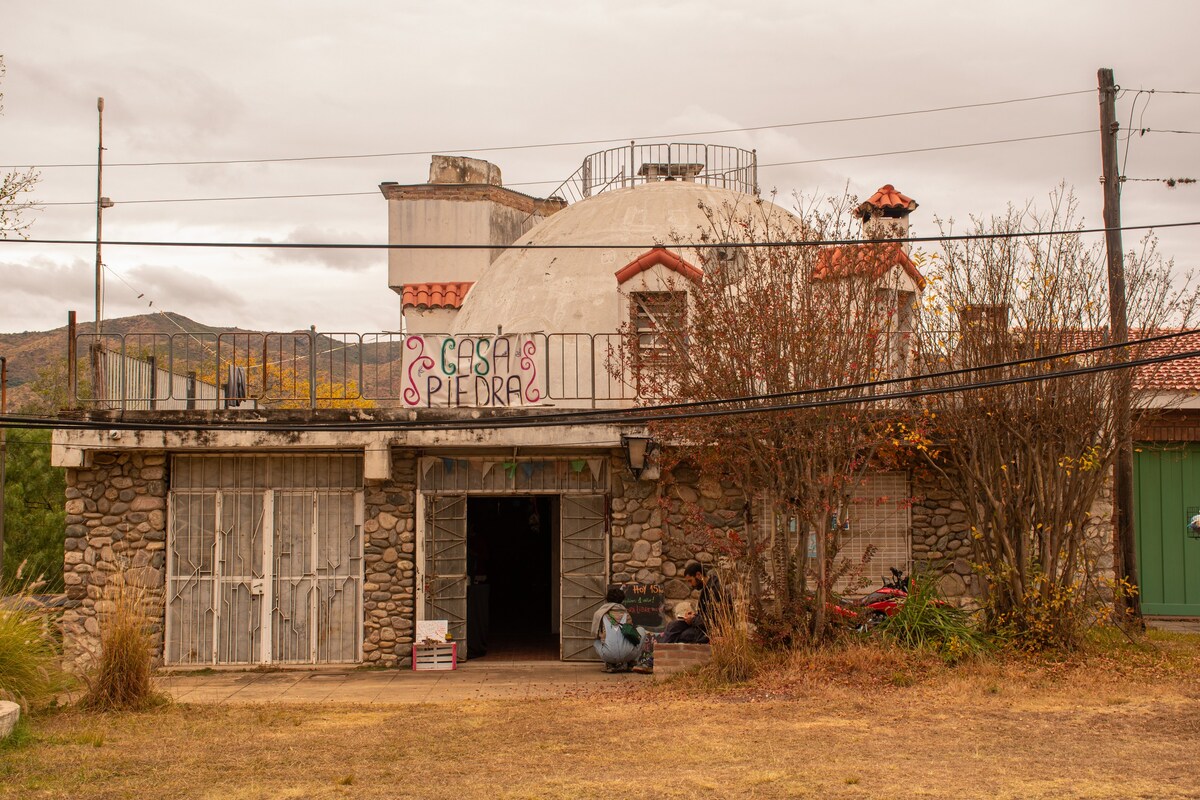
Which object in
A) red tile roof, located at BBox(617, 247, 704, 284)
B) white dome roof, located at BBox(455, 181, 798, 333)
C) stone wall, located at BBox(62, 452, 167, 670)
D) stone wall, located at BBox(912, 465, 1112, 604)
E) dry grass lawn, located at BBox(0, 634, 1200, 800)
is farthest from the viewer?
white dome roof, located at BBox(455, 181, 798, 333)

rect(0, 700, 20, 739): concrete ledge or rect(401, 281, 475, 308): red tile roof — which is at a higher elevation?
rect(401, 281, 475, 308): red tile roof

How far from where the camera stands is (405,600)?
49.0ft

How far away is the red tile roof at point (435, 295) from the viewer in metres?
20.5

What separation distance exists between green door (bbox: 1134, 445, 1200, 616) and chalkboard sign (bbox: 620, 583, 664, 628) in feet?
28.6

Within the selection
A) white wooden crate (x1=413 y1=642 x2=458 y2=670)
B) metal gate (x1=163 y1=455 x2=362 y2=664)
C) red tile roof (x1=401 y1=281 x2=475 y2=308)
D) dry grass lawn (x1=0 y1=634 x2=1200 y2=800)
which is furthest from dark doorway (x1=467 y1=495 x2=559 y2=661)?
dry grass lawn (x1=0 y1=634 x2=1200 y2=800)

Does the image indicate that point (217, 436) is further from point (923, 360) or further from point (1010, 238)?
point (1010, 238)

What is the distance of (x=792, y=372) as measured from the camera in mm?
12492

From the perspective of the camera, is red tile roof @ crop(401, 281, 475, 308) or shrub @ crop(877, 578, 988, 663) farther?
red tile roof @ crop(401, 281, 475, 308)

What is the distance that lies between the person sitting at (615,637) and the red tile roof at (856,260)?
4.66 meters

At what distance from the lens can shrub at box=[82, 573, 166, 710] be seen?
10.7 m

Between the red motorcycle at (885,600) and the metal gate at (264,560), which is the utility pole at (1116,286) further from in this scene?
the metal gate at (264,560)

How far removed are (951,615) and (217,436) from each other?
9204mm

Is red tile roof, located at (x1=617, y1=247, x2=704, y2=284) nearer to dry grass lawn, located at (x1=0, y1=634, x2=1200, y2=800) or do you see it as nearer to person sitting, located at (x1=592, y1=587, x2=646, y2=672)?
person sitting, located at (x1=592, y1=587, x2=646, y2=672)

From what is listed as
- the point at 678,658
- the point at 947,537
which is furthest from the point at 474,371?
the point at 947,537
